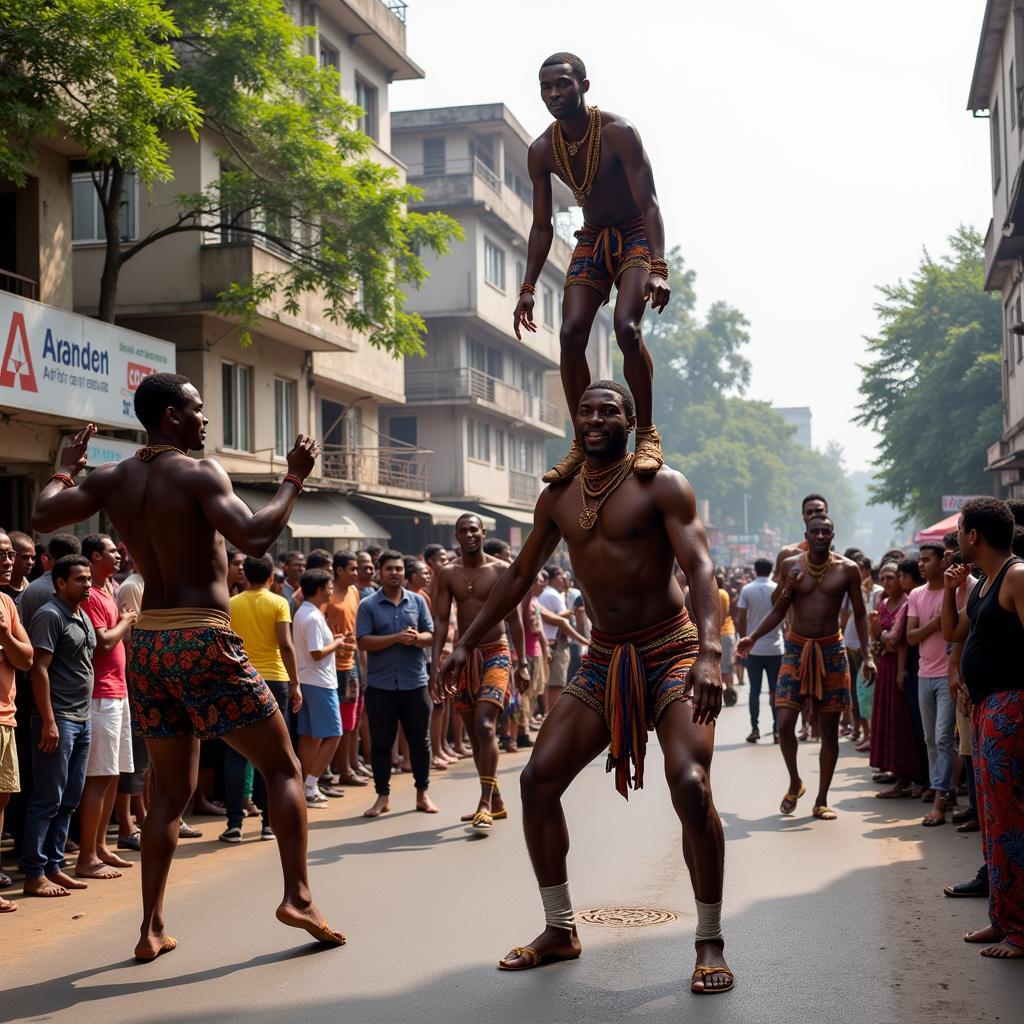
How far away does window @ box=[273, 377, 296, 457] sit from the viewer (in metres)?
27.1

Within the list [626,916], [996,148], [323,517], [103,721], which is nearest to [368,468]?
[323,517]

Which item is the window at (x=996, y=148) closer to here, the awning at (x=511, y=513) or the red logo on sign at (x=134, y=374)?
the awning at (x=511, y=513)

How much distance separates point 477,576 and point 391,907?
4074mm

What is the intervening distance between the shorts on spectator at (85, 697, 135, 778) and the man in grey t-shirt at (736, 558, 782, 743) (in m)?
8.23

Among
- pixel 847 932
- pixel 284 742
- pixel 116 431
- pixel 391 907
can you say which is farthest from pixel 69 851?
→ pixel 116 431

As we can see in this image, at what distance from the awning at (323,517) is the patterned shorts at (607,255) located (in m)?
17.5

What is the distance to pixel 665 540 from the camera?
616 centimetres

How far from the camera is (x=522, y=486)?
4606 cm

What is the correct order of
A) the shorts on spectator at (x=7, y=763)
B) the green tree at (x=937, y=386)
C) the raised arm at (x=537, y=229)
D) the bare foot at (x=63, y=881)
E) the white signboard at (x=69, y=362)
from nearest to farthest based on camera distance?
the raised arm at (x=537, y=229), the shorts on spectator at (x=7, y=763), the bare foot at (x=63, y=881), the white signboard at (x=69, y=362), the green tree at (x=937, y=386)

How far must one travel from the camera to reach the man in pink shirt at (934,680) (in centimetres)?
1034

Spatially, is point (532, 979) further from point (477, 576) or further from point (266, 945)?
point (477, 576)

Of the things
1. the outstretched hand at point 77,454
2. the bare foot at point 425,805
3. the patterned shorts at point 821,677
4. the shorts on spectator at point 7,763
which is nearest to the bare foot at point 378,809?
the bare foot at point 425,805

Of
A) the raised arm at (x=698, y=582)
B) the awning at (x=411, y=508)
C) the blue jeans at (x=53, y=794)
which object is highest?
the awning at (x=411, y=508)

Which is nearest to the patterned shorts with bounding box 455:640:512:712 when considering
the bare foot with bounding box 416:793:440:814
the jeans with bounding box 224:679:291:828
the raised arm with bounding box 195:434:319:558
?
the bare foot with bounding box 416:793:440:814
